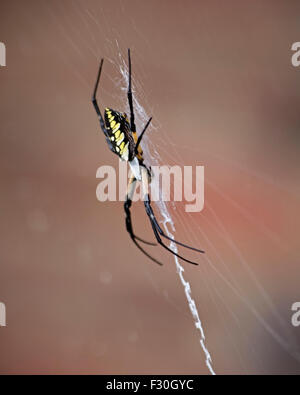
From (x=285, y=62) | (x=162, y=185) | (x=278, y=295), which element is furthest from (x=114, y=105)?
(x=278, y=295)
